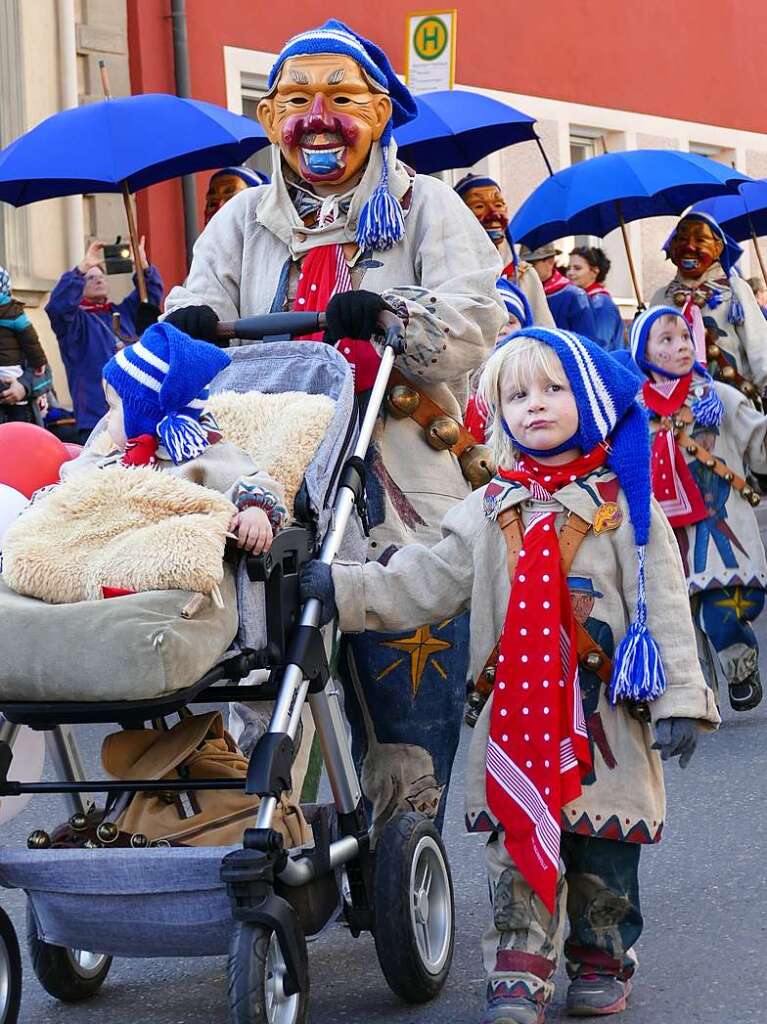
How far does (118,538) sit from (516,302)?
524cm

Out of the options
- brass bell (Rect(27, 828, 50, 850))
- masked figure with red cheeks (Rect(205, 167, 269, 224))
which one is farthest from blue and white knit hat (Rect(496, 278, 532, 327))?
brass bell (Rect(27, 828, 50, 850))

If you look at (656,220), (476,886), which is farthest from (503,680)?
(656,220)

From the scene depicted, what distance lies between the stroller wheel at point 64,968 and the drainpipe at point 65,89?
11394 millimetres

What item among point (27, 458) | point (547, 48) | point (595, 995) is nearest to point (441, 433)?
point (595, 995)

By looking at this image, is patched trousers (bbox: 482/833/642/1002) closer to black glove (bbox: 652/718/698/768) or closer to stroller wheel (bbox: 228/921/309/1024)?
black glove (bbox: 652/718/698/768)

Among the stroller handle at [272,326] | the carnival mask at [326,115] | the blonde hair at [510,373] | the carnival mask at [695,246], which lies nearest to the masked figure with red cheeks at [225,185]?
the carnival mask at [695,246]

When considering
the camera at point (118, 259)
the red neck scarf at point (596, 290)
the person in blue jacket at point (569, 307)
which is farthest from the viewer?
the red neck scarf at point (596, 290)

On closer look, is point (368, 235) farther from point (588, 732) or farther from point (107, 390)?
point (588, 732)

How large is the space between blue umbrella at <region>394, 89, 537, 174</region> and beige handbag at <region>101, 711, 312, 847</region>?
6990 mm

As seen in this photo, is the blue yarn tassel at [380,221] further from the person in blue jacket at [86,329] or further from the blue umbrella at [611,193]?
the blue umbrella at [611,193]

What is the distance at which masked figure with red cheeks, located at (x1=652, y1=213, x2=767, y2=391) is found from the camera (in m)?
8.62

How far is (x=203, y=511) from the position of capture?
3725mm

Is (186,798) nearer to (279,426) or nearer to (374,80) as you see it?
(279,426)

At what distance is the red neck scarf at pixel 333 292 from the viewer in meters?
4.79
